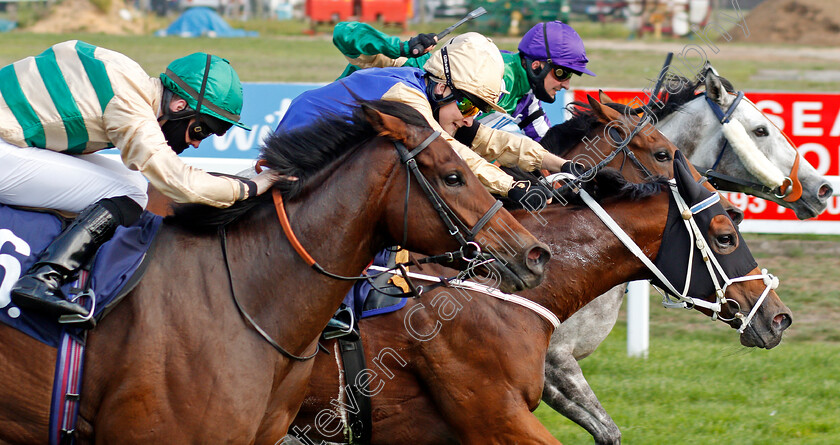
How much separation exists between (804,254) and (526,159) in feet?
18.3

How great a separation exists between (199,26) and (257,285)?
2127 centimetres

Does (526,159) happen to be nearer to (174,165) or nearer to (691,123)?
(691,123)

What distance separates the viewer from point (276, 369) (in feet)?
10.7

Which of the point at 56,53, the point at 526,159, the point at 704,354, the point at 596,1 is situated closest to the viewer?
the point at 56,53

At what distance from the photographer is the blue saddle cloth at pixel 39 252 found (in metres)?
3.10

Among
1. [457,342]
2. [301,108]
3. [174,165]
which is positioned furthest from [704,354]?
[174,165]

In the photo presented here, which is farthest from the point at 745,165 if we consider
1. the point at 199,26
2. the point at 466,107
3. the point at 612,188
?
the point at 199,26

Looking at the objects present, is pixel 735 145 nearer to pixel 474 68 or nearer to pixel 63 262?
pixel 474 68

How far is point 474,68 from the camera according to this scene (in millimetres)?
3943

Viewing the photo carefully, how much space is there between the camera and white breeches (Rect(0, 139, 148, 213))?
3.21 meters

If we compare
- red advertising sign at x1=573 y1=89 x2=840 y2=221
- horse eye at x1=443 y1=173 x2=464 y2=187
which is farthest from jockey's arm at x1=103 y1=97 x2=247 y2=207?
red advertising sign at x1=573 y1=89 x2=840 y2=221

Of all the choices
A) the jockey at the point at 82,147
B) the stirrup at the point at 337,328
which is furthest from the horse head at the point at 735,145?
the jockey at the point at 82,147

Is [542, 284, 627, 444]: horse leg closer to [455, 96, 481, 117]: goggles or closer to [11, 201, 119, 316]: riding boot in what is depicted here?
[455, 96, 481, 117]: goggles

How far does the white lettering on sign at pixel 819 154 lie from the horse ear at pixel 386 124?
5.59 metres
